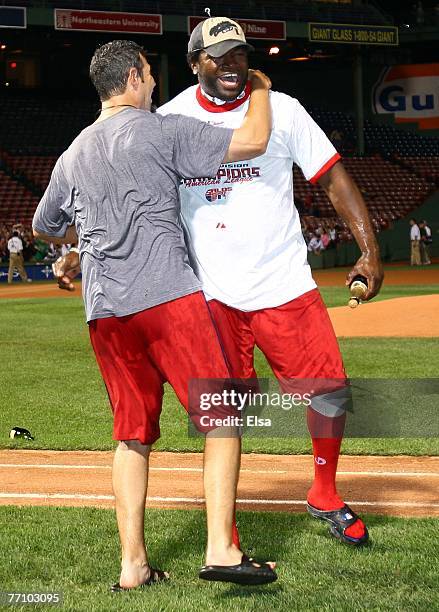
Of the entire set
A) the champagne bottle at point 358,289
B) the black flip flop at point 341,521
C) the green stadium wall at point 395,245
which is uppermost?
the champagne bottle at point 358,289

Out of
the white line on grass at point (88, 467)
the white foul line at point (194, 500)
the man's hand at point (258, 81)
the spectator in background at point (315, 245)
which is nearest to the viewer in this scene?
the man's hand at point (258, 81)

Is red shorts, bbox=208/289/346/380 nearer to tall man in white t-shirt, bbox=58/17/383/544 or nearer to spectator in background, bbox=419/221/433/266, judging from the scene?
tall man in white t-shirt, bbox=58/17/383/544

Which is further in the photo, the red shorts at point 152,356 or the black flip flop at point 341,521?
the black flip flop at point 341,521

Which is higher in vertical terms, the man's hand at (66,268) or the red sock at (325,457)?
the man's hand at (66,268)

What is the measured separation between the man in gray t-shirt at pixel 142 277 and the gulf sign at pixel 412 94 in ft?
166

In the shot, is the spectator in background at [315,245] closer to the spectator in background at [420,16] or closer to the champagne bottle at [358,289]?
the spectator in background at [420,16]

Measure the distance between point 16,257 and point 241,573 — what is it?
29.5 metres

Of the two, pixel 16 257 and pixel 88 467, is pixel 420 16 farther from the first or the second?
pixel 88 467

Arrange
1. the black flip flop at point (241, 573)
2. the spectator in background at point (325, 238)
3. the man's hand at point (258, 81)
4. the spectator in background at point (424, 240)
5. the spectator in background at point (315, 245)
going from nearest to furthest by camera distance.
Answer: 1. the black flip flop at point (241, 573)
2. the man's hand at point (258, 81)
3. the spectator in background at point (315, 245)
4. the spectator in background at point (325, 238)
5. the spectator in background at point (424, 240)

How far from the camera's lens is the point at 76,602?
4.28 m

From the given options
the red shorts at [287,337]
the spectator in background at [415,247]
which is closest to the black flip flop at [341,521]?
the red shorts at [287,337]

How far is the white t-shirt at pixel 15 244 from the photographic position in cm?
3147

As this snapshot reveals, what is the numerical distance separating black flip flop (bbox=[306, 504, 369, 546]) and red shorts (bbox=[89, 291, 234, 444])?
3.83 feet

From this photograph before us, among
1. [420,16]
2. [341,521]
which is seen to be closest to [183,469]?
[341,521]
